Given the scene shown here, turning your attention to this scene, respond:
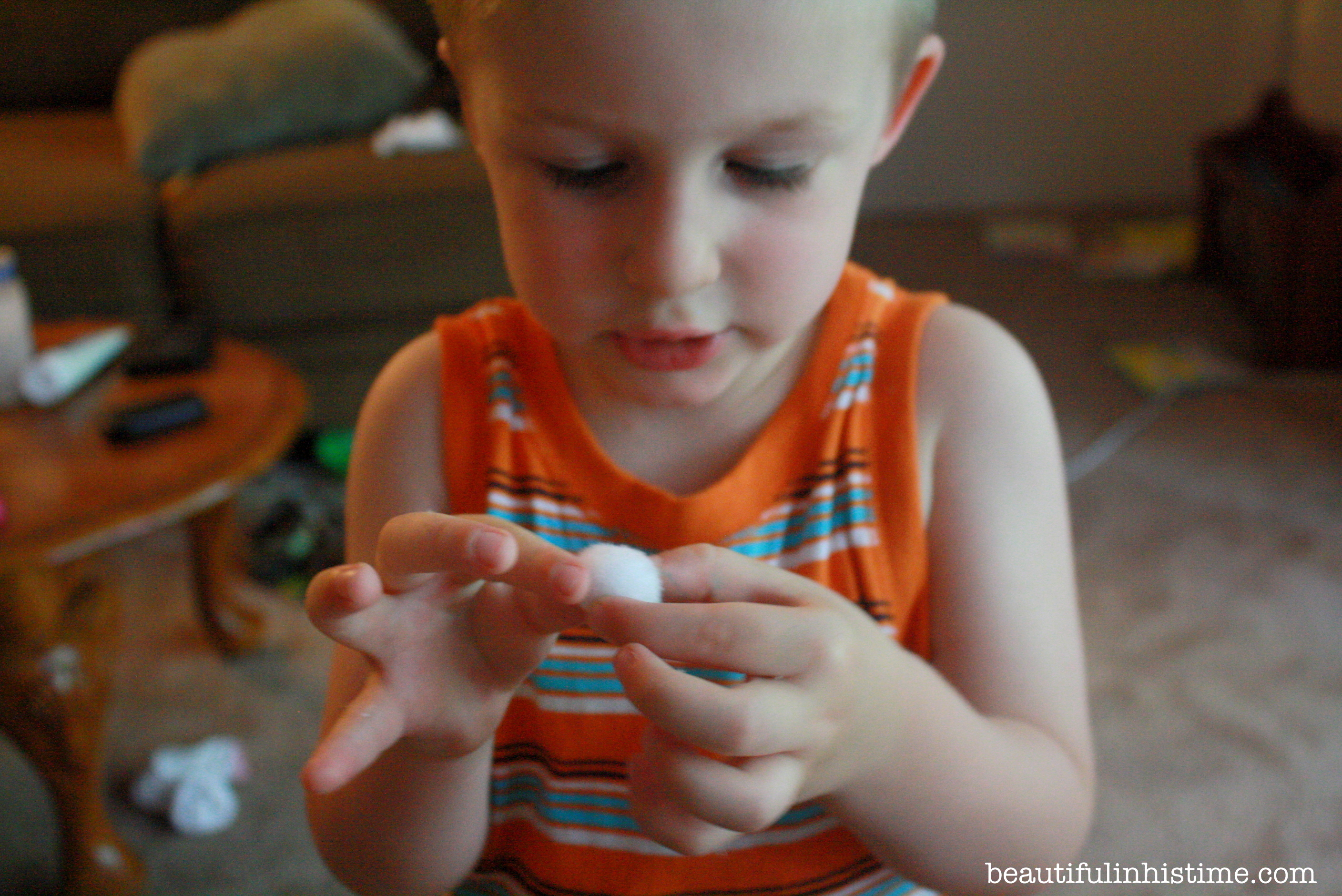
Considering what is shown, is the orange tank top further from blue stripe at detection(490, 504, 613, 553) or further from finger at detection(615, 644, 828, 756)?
finger at detection(615, 644, 828, 756)

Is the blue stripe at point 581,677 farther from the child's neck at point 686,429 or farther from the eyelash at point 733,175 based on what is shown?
the eyelash at point 733,175

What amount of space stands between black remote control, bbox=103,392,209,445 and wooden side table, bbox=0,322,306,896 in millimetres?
12

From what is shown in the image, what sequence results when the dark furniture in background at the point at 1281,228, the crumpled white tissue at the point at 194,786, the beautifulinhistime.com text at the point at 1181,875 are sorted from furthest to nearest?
the dark furniture in background at the point at 1281,228 < the crumpled white tissue at the point at 194,786 < the beautifulinhistime.com text at the point at 1181,875

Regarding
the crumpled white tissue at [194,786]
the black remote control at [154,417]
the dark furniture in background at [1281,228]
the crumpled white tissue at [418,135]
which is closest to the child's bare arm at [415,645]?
the black remote control at [154,417]

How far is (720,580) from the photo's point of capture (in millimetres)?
466

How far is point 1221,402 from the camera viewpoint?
7.37 ft

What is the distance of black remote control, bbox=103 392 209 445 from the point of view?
125cm

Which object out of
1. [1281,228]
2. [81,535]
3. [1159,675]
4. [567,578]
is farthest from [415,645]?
[1281,228]

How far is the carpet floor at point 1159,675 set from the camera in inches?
50.9

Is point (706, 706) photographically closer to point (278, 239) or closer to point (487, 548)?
point (487, 548)

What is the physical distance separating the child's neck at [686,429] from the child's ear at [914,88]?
0.14 metres

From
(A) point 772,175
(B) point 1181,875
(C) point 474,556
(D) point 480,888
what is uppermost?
(A) point 772,175

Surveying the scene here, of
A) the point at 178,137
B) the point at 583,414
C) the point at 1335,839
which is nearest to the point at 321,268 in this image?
the point at 178,137

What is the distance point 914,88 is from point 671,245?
21 cm
